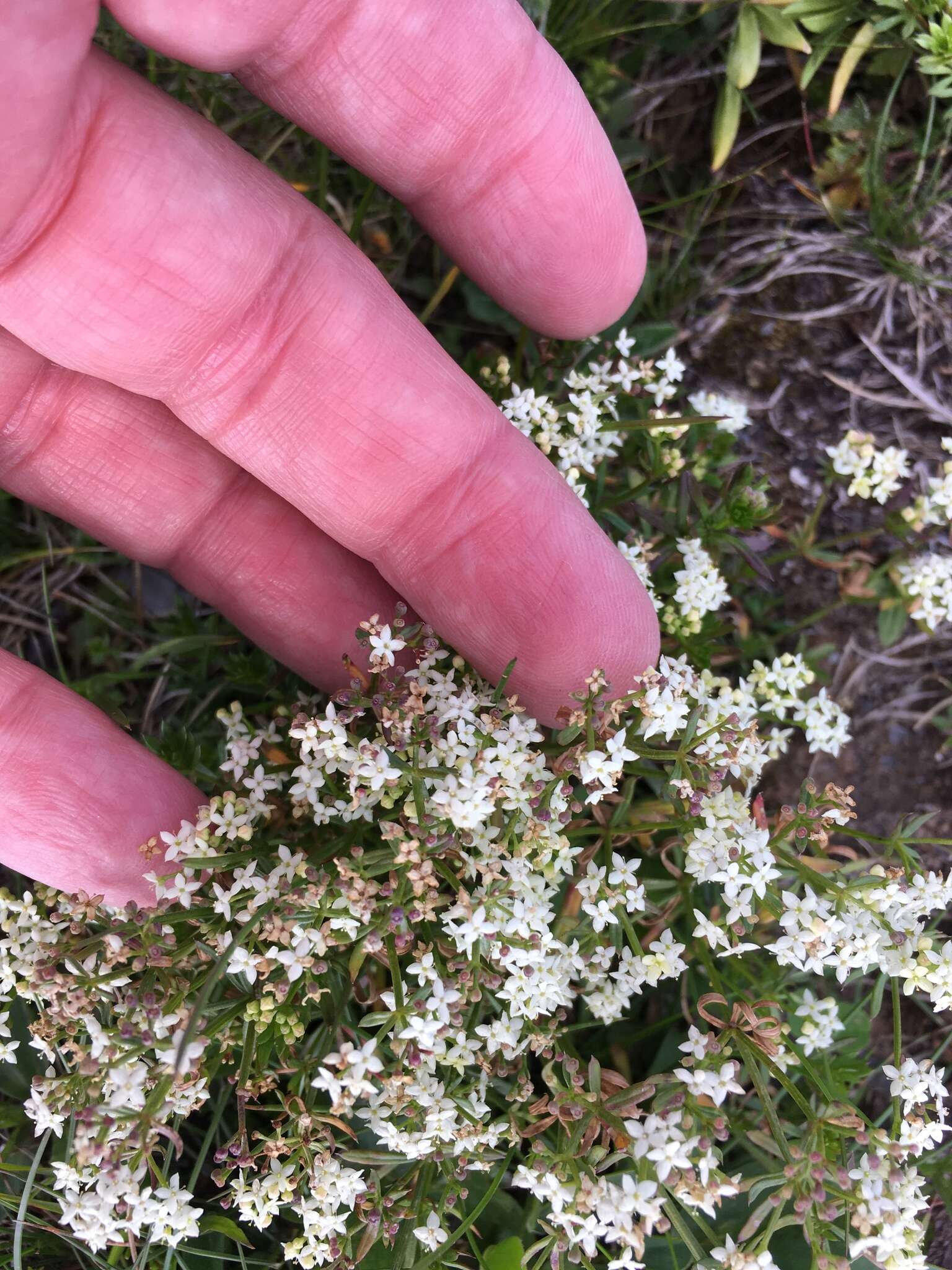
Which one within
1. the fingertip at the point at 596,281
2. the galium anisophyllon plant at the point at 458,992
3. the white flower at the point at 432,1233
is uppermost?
the fingertip at the point at 596,281

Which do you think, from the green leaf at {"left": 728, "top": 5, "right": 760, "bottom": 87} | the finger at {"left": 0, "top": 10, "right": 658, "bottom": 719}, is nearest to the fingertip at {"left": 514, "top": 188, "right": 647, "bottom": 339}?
the finger at {"left": 0, "top": 10, "right": 658, "bottom": 719}

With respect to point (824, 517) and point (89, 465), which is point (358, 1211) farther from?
point (824, 517)

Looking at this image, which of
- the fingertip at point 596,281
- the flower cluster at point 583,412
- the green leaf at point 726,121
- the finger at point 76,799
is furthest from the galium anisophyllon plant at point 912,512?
the finger at point 76,799

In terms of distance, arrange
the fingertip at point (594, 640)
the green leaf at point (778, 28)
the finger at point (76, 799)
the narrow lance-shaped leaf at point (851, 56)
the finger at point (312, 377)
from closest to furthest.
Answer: the finger at point (312, 377)
the finger at point (76, 799)
the fingertip at point (594, 640)
the green leaf at point (778, 28)
the narrow lance-shaped leaf at point (851, 56)

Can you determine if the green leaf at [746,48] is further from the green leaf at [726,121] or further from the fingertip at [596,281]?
the fingertip at [596,281]

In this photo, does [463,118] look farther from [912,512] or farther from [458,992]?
[458,992]

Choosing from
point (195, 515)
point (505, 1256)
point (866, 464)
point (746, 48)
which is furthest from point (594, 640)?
point (746, 48)
